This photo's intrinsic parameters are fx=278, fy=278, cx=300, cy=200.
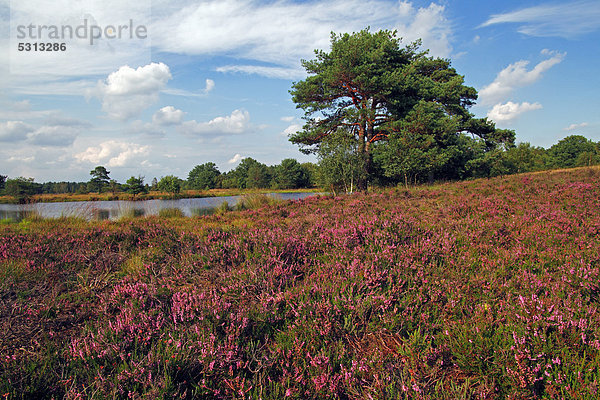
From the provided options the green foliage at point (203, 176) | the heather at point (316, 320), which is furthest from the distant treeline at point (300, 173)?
the heather at point (316, 320)

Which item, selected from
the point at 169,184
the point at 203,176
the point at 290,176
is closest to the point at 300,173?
the point at 290,176

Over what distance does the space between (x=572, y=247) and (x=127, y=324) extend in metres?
5.07

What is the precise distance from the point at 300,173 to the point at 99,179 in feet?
181

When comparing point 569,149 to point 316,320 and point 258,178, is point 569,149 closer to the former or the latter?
point 258,178

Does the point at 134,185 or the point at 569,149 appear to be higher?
the point at 569,149

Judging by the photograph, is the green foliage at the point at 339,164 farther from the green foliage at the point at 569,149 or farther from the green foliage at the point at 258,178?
the green foliage at the point at 569,149

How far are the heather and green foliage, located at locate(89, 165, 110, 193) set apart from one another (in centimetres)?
7116

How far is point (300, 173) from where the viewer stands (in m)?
93.5

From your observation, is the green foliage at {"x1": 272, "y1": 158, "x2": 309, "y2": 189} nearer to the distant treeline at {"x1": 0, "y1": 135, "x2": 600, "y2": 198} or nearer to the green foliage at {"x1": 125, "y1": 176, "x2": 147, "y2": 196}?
the distant treeline at {"x1": 0, "y1": 135, "x2": 600, "y2": 198}

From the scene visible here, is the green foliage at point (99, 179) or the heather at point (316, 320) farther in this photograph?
the green foliage at point (99, 179)

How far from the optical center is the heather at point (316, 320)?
1.64 m

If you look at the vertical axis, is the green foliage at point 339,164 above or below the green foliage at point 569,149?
below

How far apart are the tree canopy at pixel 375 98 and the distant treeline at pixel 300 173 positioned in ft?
8.21

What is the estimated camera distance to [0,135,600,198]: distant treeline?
27928 millimetres
